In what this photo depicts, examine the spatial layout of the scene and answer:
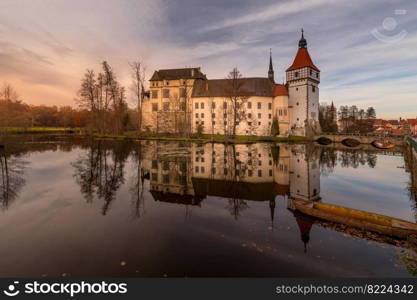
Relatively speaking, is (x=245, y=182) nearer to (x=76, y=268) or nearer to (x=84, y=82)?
(x=76, y=268)

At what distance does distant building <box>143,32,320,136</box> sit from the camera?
5444 centimetres

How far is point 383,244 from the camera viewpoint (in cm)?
764

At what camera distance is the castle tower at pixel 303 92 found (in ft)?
176

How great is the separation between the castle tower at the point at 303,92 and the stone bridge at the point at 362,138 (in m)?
3.58

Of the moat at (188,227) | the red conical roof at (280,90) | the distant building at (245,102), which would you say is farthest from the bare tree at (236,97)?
the moat at (188,227)

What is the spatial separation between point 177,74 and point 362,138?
50674mm

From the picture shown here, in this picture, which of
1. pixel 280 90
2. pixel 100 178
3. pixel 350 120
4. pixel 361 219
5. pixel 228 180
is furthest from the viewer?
pixel 350 120

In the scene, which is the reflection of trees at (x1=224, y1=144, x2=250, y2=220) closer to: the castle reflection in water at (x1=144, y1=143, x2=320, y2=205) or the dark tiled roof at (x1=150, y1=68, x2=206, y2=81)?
the castle reflection in water at (x1=144, y1=143, x2=320, y2=205)

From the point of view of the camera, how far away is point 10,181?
49.6 ft

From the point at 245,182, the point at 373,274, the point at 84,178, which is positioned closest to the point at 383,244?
the point at 373,274

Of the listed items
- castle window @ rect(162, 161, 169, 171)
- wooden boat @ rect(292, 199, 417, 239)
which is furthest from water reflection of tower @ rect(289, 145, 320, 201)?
castle window @ rect(162, 161, 169, 171)

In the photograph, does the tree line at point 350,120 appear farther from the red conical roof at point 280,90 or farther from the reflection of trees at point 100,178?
the reflection of trees at point 100,178

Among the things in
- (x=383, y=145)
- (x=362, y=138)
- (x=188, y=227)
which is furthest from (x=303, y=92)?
(x=188, y=227)

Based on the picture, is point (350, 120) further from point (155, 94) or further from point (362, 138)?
point (155, 94)
